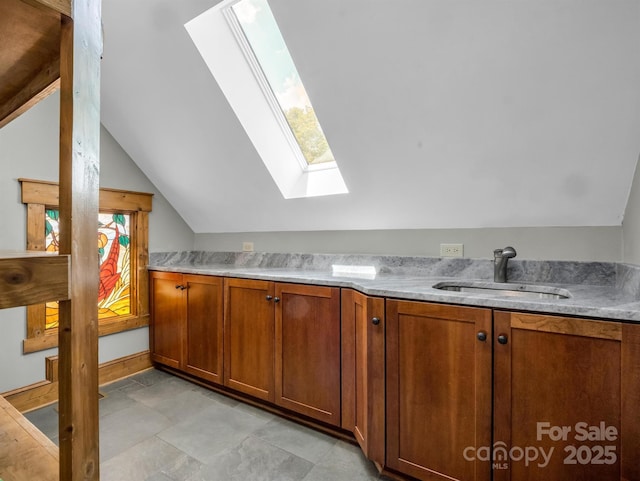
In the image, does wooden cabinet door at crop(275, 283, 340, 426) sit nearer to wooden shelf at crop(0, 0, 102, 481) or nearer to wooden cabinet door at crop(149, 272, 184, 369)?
wooden cabinet door at crop(149, 272, 184, 369)

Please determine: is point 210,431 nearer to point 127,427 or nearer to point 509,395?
point 127,427

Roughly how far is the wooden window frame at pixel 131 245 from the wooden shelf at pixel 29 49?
1720 mm

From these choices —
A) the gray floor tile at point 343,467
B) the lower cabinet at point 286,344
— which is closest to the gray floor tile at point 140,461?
the lower cabinet at point 286,344

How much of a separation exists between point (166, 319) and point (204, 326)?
51cm

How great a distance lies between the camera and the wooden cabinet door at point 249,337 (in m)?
2.17

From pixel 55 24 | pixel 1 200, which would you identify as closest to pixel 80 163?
pixel 55 24

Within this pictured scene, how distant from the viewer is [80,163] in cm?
60

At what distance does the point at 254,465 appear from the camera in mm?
1711

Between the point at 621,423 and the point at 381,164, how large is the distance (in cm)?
155

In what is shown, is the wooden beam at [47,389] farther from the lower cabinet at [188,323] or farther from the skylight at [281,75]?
the skylight at [281,75]

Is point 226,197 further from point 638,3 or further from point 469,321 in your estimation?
point 638,3

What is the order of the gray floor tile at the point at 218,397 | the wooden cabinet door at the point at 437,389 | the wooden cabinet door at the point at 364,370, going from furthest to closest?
the gray floor tile at the point at 218,397, the wooden cabinet door at the point at 364,370, the wooden cabinet door at the point at 437,389

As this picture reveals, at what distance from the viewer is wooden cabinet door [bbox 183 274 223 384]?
2.44 metres
